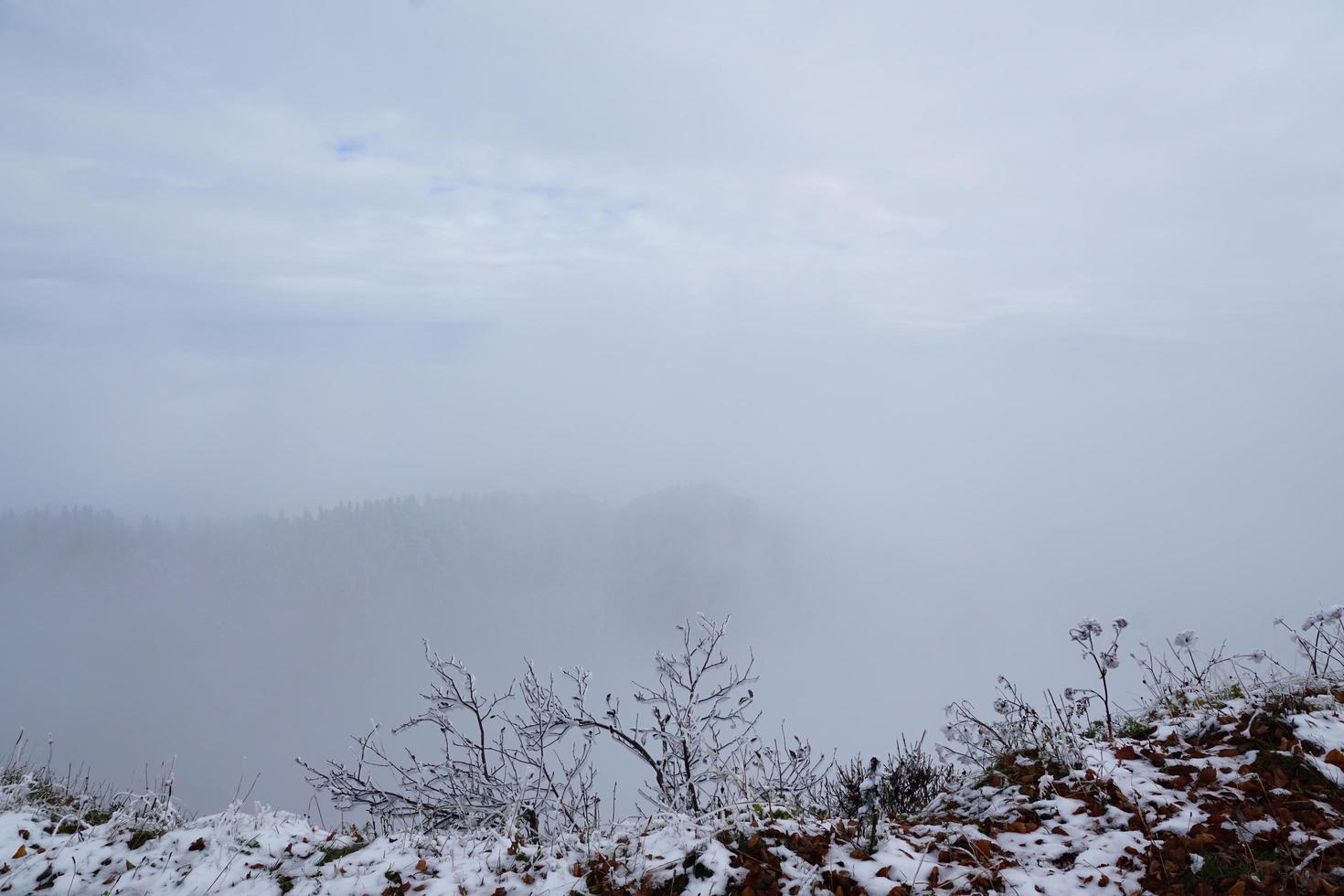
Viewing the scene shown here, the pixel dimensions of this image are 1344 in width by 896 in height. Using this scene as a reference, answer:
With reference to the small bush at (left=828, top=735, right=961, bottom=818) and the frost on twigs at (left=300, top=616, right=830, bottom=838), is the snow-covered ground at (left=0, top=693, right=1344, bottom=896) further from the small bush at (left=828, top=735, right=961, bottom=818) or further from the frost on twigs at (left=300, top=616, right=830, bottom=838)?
the frost on twigs at (left=300, top=616, right=830, bottom=838)

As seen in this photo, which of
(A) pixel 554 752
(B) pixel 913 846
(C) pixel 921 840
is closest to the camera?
(B) pixel 913 846

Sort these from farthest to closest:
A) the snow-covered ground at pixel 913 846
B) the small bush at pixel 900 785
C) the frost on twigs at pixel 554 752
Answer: the frost on twigs at pixel 554 752, the small bush at pixel 900 785, the snow-covered ground at pixel 913 846

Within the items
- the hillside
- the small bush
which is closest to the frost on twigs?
the small bush

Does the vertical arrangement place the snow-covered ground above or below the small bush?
above

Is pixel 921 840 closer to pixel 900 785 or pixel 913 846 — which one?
pixel 913 846

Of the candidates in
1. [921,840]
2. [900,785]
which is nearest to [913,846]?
[921,840]

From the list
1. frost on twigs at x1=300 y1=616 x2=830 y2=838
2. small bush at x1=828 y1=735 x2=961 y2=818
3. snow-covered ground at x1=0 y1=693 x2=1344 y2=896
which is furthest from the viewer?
frost on twigs at x1=300 y1=616 x2=830 y2=838

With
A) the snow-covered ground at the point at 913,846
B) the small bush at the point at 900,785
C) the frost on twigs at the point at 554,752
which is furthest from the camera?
the frost on twigs at the point at 554,752

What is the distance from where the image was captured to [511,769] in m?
9.17

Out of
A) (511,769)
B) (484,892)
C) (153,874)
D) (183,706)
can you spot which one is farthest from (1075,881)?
(183,706)

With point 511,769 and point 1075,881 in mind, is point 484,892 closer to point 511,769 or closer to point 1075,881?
point 1075,881

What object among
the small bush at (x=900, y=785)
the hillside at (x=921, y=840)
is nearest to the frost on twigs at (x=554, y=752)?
the small bush at (x=900, y=785)

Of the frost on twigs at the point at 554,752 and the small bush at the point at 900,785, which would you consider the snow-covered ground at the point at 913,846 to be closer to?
the small bush at the point at 900,785

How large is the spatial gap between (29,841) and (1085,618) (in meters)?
8.92
